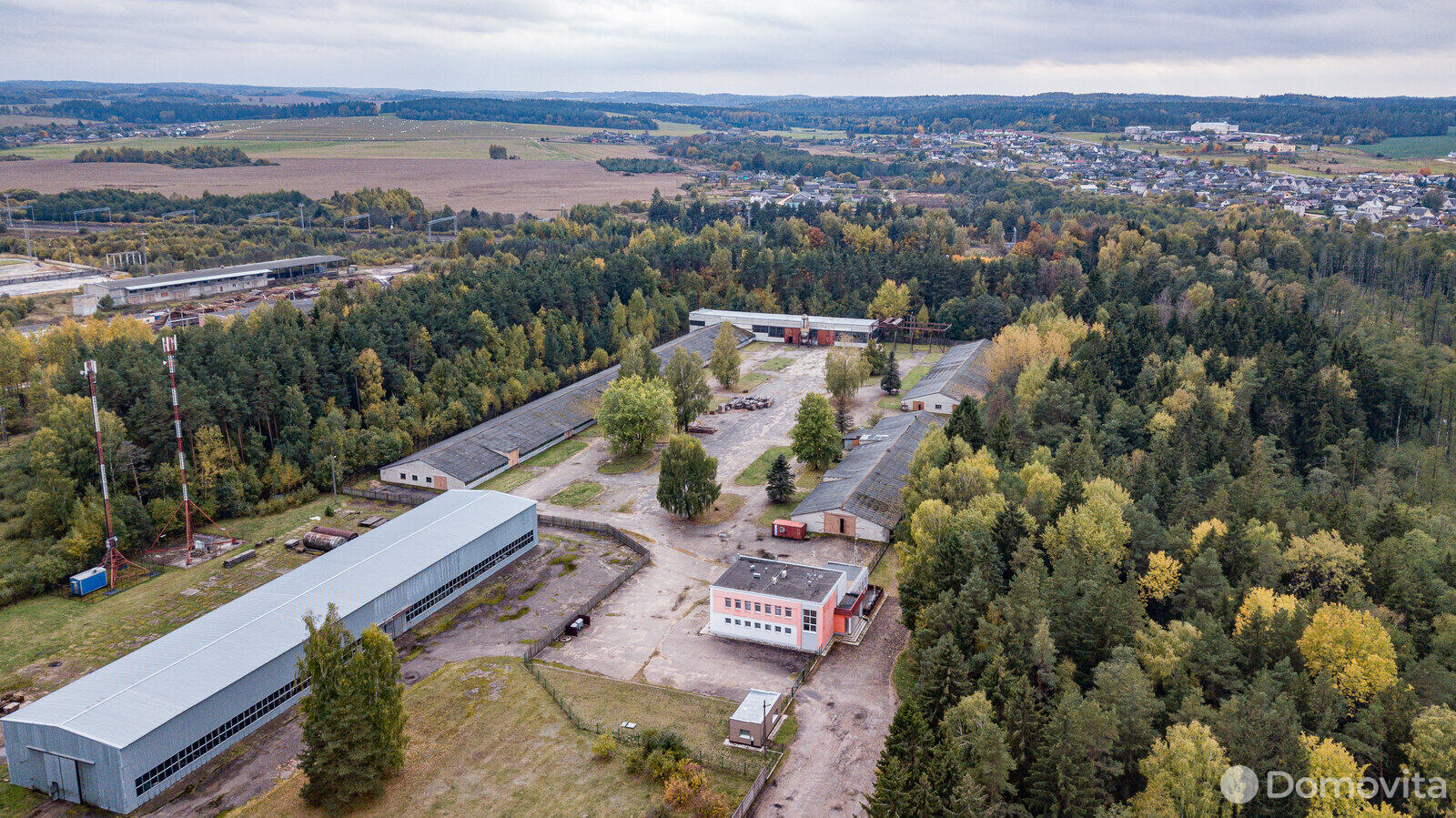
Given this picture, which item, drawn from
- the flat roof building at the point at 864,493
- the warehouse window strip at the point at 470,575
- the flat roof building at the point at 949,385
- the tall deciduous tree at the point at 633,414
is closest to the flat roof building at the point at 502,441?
the tall deciduous tree at the point at 633,414

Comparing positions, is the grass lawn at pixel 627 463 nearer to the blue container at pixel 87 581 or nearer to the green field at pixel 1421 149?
the blue container at pixel 87 581

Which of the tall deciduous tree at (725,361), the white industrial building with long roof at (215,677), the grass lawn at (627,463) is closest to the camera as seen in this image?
the white industrial building with long roof at (215,677)

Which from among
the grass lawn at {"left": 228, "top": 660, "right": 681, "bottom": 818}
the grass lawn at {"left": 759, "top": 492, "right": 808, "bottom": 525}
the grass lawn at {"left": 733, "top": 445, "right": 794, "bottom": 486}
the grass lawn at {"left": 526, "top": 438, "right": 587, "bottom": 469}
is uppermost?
the grass lawn at {"left": 733, "top": 445, "right": 794, "bottom": 486}

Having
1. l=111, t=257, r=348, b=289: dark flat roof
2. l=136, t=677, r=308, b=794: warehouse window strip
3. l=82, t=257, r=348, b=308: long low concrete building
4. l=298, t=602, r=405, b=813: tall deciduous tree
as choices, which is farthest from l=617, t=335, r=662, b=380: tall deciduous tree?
l=111, t=257, r=348, b=289: dark flat roof

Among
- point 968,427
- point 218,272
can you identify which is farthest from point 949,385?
point 218,272

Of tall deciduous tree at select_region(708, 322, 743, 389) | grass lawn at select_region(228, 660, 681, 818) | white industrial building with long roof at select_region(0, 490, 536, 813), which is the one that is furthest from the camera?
tall deciduous tree at select_region(708, 322, 743, 389)

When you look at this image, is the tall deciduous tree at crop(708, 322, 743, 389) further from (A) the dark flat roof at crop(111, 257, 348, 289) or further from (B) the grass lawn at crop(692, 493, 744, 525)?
(A) the dark flat roof at crop(111, 257, 348, 289)
